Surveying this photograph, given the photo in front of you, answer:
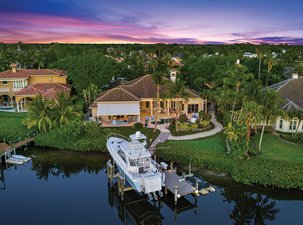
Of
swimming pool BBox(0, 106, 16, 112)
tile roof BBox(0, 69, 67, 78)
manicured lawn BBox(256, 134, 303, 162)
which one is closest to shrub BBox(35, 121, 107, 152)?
swimming pool BBox(0, 106, 16, 112)

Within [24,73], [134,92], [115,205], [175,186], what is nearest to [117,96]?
[134,92]

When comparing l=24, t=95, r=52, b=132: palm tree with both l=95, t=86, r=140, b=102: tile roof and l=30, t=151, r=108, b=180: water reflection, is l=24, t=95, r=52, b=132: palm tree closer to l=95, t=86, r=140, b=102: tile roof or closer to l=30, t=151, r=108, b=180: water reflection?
l=30, t=151, r=108, b=180: water reflection

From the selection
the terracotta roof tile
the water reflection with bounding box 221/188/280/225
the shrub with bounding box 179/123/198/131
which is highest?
the terracotta roof tile

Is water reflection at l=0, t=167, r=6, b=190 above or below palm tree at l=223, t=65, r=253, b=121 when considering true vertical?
below

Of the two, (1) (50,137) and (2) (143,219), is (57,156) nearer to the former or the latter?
(1) (50,137)

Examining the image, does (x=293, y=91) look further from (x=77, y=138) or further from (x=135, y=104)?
(x=77, y=138)

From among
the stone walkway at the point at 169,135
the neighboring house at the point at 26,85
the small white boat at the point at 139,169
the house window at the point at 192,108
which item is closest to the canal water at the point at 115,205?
the small white boat at the point at 139,169
